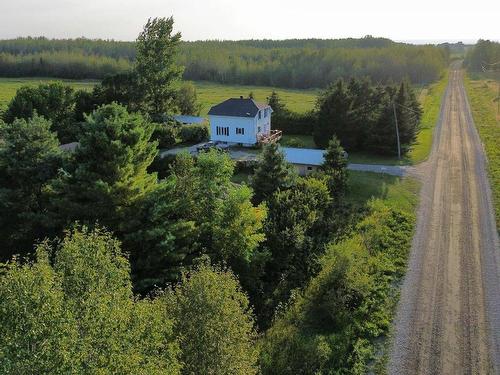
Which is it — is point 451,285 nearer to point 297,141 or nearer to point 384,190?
point 384,190

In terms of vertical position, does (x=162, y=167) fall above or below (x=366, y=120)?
below

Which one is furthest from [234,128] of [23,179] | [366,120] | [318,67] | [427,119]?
[318,67]

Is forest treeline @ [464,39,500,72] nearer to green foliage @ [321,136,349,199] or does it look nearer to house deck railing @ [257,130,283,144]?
house deck railing @ [257,130,283,144]

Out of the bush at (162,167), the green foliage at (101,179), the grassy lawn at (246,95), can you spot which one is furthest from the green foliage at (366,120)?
the green foliage at (101,179)

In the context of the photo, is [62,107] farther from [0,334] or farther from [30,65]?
[30,65]

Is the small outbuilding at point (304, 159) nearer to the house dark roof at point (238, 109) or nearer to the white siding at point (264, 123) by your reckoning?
the house dark roof at point (238, 109)

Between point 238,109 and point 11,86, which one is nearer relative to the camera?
point 238,109

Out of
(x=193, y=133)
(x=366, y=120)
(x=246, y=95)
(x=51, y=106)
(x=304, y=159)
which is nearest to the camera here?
(x=304, y=159)

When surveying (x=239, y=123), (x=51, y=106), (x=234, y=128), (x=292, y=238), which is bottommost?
(x=292, y=238)
